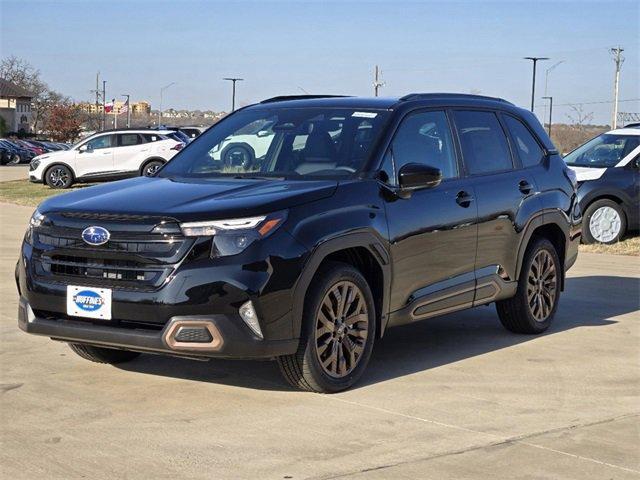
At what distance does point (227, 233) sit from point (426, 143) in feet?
6.85

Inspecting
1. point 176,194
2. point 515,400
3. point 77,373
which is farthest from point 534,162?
point 77,373

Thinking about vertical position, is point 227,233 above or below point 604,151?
below

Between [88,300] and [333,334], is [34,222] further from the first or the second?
[333,334]

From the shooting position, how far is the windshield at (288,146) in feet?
23.4

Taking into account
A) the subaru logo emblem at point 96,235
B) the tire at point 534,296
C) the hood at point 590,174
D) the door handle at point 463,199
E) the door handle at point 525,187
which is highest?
the door handle at point 525,187

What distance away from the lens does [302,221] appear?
629 cm

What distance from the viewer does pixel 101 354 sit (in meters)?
7.31

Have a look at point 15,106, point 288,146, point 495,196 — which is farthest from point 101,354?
point 15,106

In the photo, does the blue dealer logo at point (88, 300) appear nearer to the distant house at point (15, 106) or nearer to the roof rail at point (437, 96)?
the roof rail at point (437, 96)

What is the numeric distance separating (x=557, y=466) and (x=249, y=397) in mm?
1949

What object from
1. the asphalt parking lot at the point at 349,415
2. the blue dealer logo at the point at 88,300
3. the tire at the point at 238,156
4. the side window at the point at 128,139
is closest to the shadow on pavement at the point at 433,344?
the asphalt parking lot at the point at 349,415

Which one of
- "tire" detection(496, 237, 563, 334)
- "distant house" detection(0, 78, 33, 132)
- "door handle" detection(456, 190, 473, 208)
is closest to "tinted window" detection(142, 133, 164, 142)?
"tire" detection(496, 237, 563, 334)

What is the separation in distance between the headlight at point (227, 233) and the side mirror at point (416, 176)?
1.27m

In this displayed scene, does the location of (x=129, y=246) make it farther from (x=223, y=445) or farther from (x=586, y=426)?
(x=586, y=426)
